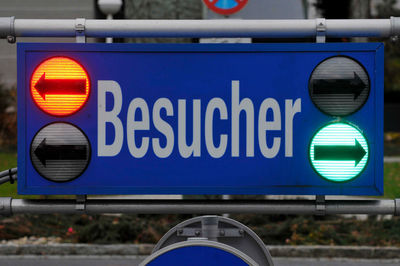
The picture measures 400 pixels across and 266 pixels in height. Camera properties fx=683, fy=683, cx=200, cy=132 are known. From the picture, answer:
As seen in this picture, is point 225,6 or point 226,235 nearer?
point 226,235

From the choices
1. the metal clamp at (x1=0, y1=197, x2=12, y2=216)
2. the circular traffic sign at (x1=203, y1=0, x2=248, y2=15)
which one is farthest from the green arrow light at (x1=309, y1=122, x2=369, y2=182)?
the circular traffic sign at (x1=203, y1=0, x2=248, y2=15)

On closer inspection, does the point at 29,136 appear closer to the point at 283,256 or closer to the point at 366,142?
the point at 366,142

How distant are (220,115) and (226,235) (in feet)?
2.31

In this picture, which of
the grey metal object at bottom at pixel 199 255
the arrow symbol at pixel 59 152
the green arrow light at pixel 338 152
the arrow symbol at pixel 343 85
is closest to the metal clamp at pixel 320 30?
the arrow symbol at pixel 343 85

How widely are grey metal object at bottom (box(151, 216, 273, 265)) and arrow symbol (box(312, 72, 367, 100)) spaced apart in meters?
0.79

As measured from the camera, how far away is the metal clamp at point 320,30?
7.39 ft

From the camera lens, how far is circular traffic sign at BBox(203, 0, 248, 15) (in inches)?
308

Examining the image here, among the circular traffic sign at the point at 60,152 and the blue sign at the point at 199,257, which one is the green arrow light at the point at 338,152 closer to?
the blue sign at the point at 199,257

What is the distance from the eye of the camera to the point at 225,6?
7.84 m

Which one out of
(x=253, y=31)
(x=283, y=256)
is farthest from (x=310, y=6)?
(x=253, y=31)

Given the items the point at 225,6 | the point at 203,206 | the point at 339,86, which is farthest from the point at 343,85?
the point at 225,6

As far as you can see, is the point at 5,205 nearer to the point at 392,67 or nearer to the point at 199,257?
the point at 199,257

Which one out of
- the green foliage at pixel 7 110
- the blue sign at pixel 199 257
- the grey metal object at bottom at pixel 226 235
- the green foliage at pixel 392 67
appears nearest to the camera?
the blue sign at pixel 199 257

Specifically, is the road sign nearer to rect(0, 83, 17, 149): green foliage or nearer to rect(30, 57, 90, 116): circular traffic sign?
rect(30, 57, 90, 116): circular traffic sign
